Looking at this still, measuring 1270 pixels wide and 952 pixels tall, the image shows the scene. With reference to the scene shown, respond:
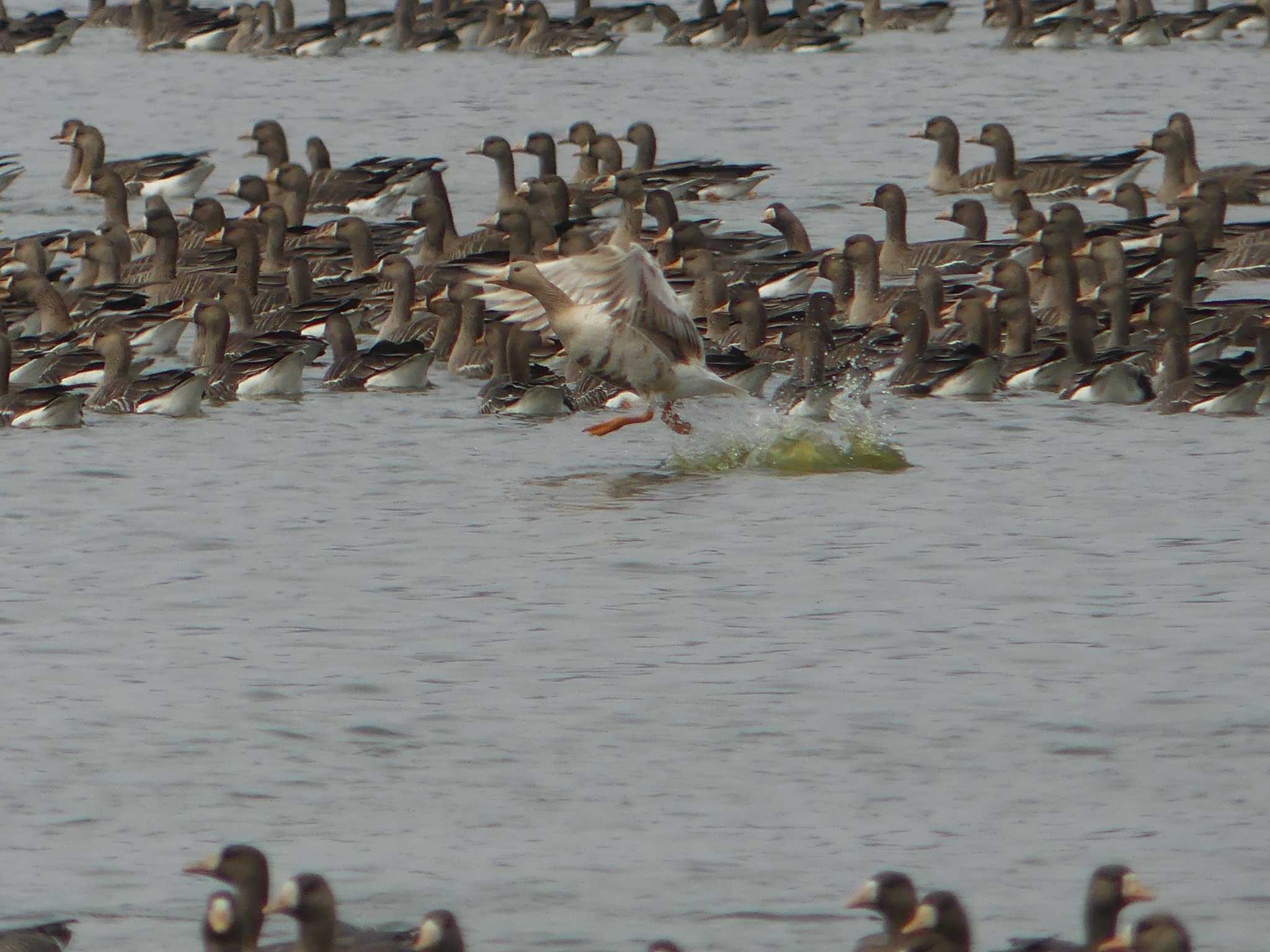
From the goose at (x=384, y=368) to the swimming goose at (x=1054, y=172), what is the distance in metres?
11.5

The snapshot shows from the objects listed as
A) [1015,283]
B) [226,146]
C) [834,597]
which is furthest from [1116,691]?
[226,146]

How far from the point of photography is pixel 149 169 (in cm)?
3106

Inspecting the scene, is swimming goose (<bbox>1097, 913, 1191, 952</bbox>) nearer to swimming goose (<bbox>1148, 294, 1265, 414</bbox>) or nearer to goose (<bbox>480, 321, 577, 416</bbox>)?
swimming goose (<bbox>1148, 294, 1265, 414</bbox>)

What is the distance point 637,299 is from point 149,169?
15780 mm

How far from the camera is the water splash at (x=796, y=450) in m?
17.0

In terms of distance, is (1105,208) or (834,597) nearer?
(834,597)

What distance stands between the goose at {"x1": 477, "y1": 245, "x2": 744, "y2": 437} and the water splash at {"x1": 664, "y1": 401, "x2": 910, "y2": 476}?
421mm

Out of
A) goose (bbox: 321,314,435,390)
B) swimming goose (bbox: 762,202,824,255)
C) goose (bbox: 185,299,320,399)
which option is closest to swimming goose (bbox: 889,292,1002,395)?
goose (bbox: 321,314,435,390)

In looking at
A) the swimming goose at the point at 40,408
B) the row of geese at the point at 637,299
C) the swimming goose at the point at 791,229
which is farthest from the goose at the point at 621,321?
the swimming goose at the point at 791,229

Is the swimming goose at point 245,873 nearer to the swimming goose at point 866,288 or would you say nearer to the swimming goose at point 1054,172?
the swimming goose at point 866,288

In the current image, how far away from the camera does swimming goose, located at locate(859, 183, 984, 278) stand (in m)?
25.0

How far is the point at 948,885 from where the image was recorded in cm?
899

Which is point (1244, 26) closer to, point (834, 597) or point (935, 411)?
point (935, 411)

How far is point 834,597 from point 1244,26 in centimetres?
3701
